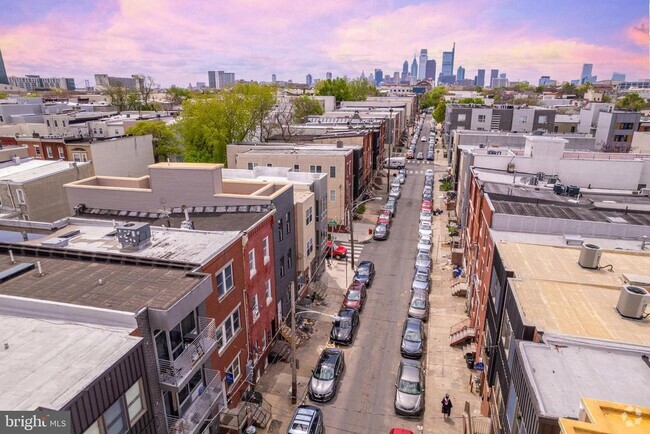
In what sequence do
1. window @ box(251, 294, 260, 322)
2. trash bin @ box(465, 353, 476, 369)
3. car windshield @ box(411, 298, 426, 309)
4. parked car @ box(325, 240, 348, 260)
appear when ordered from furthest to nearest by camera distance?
1. parked car @ box(325, 240, 348, 260)
2. car windshield @ box(411, 298, 426, 309)
3. trash bin @ box(465, 353, 476, 369)
4. window @ box(251, 294, 260, 322)

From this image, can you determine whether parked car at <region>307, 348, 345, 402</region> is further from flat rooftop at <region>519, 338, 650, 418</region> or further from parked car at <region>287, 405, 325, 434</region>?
flat rooftop at <region>519, 338, 650, 418</region>

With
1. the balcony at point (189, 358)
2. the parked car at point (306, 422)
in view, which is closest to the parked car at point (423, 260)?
the parked car at point (306, 422)

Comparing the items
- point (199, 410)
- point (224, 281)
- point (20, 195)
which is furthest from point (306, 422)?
point (20, 195)

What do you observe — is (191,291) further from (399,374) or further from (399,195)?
(399,195)

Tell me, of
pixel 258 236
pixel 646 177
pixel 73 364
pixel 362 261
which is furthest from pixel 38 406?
pixel 646 177

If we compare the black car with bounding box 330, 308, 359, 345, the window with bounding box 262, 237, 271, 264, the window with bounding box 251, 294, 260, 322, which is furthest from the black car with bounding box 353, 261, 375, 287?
the window with bounding box 251, 294, 260, 322

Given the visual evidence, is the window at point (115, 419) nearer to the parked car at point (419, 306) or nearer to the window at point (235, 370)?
the window at point (235, 370)

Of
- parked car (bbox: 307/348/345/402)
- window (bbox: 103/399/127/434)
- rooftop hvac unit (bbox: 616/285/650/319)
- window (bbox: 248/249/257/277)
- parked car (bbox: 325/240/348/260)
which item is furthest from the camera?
parked car (bbox: 325/240/348/260)
